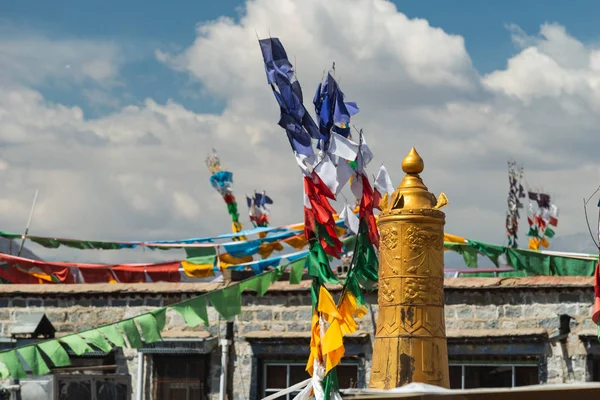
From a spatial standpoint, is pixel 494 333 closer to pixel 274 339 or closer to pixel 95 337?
pixel 274 339

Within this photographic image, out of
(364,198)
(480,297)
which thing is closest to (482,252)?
(480,297)

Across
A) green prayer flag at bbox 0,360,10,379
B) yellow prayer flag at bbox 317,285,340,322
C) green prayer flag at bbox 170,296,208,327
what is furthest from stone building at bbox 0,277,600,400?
yellow prayer flag at bbox 317,285,340,322

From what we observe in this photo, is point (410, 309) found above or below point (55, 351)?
above

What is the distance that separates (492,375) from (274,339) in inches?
122

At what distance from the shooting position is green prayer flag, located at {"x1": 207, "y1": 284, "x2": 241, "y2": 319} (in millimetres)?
14344

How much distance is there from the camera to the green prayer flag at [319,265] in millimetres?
9984

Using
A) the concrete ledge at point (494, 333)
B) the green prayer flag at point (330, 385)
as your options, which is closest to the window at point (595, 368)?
the concrete ledge at point (494, 333)

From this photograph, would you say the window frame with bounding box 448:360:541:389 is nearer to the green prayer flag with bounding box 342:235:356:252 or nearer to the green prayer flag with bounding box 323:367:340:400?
the green prayer flag with bounding box 342:235:356:252

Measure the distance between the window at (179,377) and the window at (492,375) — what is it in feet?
12.1

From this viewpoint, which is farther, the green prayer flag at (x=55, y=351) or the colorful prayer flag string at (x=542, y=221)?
the colorful prayer flag string at (x=542, y=221)

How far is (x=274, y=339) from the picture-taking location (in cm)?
1616

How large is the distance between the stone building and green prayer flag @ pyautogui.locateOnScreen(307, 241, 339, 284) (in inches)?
210

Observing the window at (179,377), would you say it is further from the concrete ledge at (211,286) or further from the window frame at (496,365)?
the window frame at (496,365)

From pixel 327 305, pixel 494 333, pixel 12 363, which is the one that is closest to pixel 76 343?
pixel 12 363
